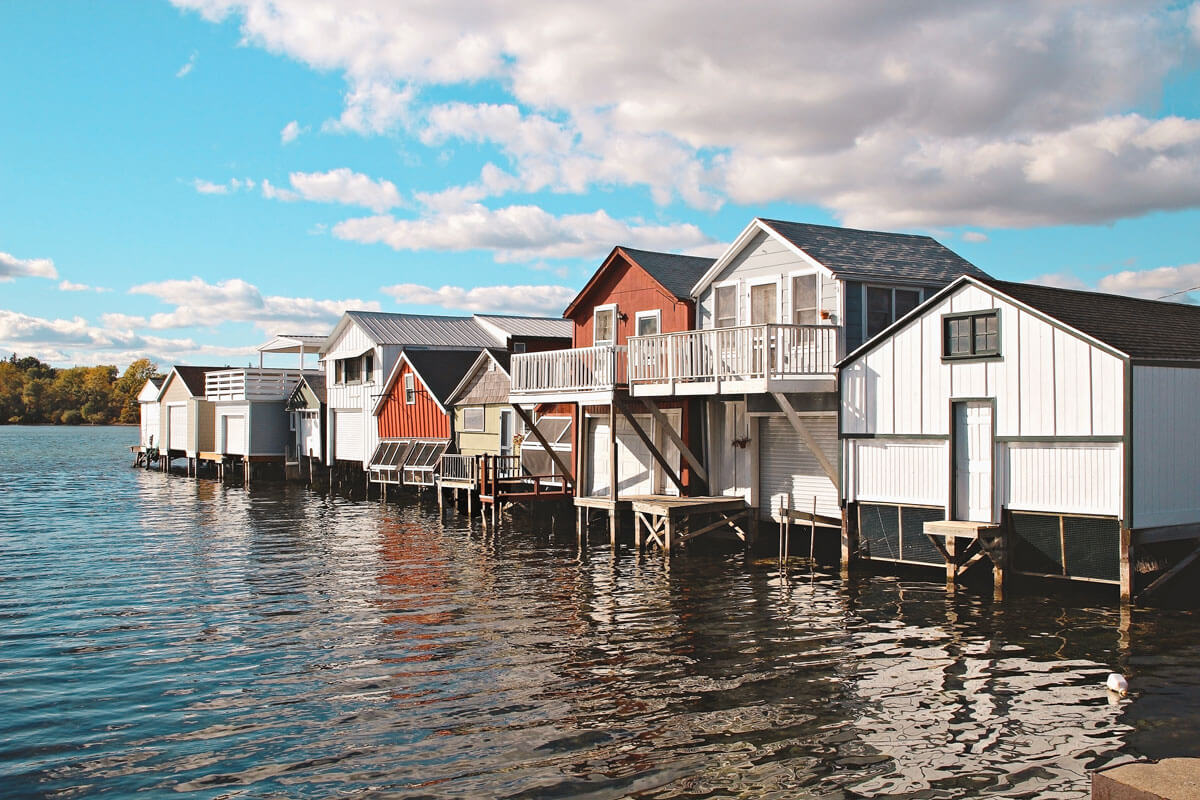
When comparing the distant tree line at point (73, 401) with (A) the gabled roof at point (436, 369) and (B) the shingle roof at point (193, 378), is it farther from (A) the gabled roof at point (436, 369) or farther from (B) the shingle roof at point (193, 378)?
(A) the gabled roof at point (436, 369)

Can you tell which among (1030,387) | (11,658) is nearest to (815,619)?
(1030,387)

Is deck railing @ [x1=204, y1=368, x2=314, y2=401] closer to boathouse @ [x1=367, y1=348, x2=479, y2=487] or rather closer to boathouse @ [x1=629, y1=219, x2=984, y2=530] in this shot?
boathouse @ [x1=367, y1=348, x2=479, y2=487]

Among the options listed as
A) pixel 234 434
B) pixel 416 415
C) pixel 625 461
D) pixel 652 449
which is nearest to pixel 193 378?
pixel 234 434

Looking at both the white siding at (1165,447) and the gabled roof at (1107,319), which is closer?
the white siding at (1165,447)

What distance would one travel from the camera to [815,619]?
17734mm

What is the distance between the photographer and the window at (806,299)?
2508cm

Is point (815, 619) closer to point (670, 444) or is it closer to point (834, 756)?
point (834, 756)

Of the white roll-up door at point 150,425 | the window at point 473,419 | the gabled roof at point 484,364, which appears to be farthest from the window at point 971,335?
the white roll-up door at point 150,425

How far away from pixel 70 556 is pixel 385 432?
21.2m

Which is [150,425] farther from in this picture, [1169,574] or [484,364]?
[1169,574]

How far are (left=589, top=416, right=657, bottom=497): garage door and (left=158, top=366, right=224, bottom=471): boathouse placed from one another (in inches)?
1602

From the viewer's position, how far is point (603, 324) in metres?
31.6

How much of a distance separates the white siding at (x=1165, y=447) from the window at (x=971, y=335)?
9.13ft

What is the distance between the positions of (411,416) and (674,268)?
62.0 feet
